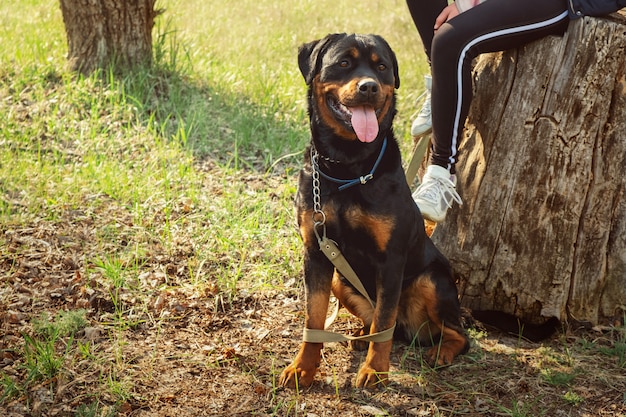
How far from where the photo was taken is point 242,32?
8.55m

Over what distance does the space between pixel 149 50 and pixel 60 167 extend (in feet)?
5.95

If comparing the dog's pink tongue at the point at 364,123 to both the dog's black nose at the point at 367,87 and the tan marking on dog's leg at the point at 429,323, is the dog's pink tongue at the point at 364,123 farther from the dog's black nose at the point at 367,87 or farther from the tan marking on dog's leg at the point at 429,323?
the tan marking on dog's leg at the point at 429,323

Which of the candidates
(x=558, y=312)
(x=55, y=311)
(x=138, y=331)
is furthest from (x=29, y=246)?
(x=558, y=312)

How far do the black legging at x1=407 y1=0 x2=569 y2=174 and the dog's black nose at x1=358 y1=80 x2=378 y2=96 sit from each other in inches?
25.8

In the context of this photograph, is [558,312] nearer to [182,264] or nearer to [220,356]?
[220,356]

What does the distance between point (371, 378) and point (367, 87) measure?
1.40 metres

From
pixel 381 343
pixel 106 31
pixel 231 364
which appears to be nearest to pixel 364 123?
pixel 381 343

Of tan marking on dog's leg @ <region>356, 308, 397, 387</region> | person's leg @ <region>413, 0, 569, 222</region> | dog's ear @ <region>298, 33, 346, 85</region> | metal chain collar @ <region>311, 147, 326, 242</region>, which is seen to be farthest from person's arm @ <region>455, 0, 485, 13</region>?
tan marking on dog's leg @ <region>356, 308, 397, 387</region>

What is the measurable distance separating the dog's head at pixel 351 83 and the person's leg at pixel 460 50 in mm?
359

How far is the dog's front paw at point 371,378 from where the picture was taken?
3.42 metres

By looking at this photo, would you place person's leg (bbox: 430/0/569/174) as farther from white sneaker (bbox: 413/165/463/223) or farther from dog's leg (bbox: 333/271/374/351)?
dog's leg (bbox: 333/271/374/351)

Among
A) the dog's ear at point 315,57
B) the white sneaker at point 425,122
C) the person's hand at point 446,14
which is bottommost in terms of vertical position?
the white sneaker at point 425,122

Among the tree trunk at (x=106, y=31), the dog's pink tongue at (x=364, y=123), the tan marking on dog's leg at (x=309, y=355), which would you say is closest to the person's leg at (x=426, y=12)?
the dog's pink tongue at (x=364, y=123)

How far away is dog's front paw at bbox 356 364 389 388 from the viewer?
342 centimetres
